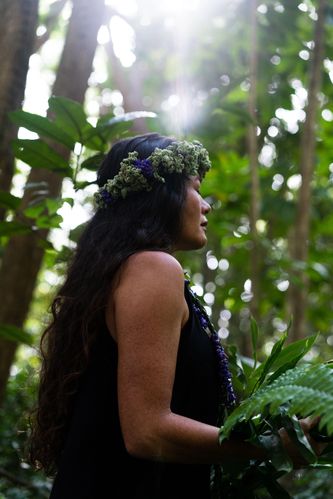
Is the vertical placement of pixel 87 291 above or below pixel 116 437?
above

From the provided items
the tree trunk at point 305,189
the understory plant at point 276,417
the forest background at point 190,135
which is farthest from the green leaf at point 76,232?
the tree trunk at point 305,189

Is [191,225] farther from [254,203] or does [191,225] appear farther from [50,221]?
[254,203]

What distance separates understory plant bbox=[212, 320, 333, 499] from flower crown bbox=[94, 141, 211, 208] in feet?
1.71

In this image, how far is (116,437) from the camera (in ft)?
5.97

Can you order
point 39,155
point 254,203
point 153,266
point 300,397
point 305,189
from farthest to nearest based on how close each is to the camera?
point 305,189 < point 254,203 < point 39,155 < point 153,266 < point 300,397

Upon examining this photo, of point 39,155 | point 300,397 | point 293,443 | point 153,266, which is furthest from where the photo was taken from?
point 39,155

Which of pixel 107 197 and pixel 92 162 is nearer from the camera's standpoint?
pixel 107 197

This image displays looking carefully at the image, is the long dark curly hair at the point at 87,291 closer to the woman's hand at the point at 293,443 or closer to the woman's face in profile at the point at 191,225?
the woman's face in profile at the point at 191,225

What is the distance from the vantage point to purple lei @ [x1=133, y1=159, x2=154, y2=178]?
6.75 ft

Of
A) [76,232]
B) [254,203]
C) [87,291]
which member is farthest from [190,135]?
[87,291]

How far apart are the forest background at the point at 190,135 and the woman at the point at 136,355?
1.35ft

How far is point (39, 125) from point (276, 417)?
5.08ft

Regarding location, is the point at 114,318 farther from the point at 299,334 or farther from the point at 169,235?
the point at 299,334

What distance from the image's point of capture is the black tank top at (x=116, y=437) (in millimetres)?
1781
